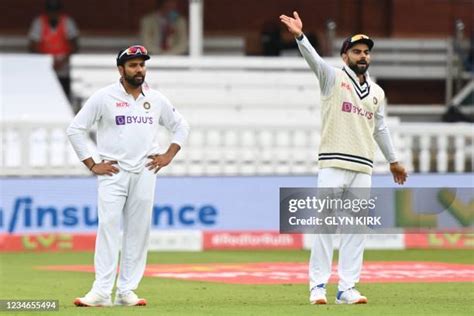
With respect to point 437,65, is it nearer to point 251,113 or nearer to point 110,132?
point 251,113

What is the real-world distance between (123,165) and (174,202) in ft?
30.8

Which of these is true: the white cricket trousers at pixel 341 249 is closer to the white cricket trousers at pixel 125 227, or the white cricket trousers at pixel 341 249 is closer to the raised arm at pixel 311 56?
the raised arm at pixel 311 56

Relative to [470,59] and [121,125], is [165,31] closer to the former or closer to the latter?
[470,59]

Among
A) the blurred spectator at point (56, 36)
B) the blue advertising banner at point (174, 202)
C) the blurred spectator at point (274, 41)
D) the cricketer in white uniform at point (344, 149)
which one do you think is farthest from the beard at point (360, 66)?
the blurred spectator at point (274, 41)

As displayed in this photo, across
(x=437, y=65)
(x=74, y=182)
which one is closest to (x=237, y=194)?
(x=74, y=182)

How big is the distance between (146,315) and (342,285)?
6.19 ft

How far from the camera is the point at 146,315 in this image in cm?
Answer: 1112

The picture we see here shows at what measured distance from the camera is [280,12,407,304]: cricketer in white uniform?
480 inches

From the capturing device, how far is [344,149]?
40.1 feet

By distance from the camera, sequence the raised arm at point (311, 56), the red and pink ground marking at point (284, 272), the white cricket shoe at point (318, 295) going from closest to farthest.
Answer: the raised arm at point (311, 56)
the white cricket shoe at point (318, 295)
the red and pink ground marking at point (284, 272)

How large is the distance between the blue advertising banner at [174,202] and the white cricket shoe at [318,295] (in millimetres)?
8379

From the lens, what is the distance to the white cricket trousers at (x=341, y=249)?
12195 mm

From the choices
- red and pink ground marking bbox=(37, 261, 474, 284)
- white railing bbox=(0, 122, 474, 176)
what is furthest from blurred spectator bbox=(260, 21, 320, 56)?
red and pink ground marking bbox=(37, 261, 474, 284)

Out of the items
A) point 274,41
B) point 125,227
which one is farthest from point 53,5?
point 125,227
